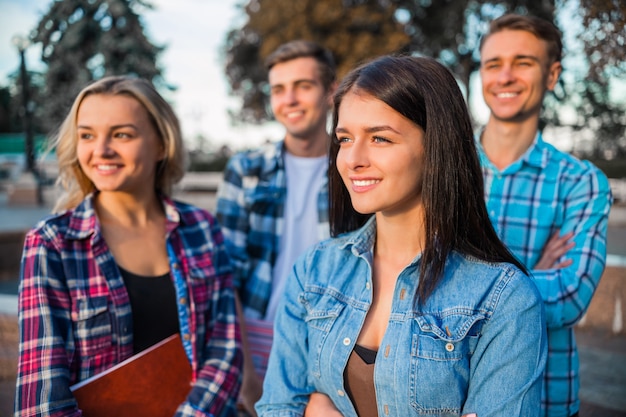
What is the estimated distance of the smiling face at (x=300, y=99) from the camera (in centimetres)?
349

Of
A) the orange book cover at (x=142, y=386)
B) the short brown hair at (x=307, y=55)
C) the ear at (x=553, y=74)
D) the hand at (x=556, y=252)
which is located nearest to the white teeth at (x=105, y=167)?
the orange book cover at (x=142, y=386)

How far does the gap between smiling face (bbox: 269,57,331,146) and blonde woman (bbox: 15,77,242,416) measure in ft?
2.90

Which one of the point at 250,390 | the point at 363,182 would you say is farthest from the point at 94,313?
the point at 363,182

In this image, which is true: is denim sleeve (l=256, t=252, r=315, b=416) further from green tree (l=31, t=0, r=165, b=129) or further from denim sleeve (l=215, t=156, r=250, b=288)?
green tree (l=31, t=0, r=165, b=129)

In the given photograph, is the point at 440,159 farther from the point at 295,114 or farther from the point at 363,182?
the point at 295,114

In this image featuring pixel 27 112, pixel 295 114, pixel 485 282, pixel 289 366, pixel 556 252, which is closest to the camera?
pixel 485 282

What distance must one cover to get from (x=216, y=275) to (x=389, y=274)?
1104 millimetres

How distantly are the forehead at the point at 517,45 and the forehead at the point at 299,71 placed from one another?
3.95 feet

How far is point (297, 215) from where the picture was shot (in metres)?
3.38

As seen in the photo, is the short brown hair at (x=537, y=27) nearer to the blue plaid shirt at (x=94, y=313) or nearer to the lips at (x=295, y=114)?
the lips at (x=295, y=114)

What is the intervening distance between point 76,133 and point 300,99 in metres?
1.44

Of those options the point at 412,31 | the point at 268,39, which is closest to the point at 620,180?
the point at 412,31

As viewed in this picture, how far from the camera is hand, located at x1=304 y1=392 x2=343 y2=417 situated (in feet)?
5.77

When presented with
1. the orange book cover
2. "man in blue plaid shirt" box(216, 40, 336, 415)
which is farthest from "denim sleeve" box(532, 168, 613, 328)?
the orange book cover
